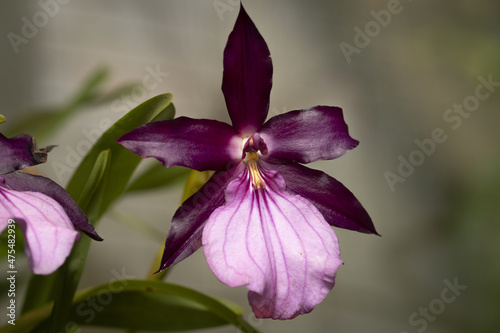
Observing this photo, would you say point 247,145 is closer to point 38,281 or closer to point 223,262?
point 223,262
